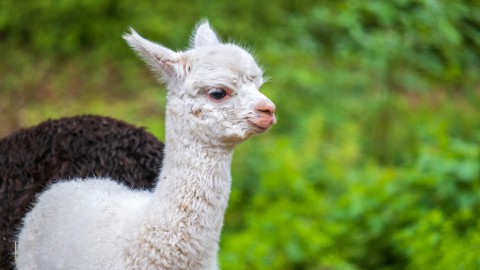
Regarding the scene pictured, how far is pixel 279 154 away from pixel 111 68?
13.8 ft

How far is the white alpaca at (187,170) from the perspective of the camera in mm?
3416

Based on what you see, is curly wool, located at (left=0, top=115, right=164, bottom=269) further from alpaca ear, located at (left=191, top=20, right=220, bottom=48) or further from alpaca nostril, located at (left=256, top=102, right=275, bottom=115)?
alpaca nostril, located at (left=256, top=102, right=275, bottom=115)

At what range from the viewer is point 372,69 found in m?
10.4

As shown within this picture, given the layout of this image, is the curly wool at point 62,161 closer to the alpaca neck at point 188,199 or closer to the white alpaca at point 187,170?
the white alpaca at point 187,170

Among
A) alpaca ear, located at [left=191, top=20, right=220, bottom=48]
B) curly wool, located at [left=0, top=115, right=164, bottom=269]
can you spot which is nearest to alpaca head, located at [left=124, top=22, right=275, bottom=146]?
alpaca ear, located at [left=191, top=20, right=220, bottom=48]

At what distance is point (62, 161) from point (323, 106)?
5524 millimetres

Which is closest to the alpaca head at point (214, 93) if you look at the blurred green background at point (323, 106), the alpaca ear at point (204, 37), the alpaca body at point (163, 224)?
the alpaca body at point (163, 224)

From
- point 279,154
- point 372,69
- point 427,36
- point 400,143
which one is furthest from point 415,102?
point 279,154

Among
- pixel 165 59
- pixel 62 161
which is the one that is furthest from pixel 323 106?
pixel 165 59

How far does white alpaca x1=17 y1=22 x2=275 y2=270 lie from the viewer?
342cm

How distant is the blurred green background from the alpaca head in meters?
2.54

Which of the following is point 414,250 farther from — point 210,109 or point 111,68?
point 111,68

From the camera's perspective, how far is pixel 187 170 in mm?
3480

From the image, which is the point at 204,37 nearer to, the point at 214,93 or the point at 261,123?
the point at 214,93
